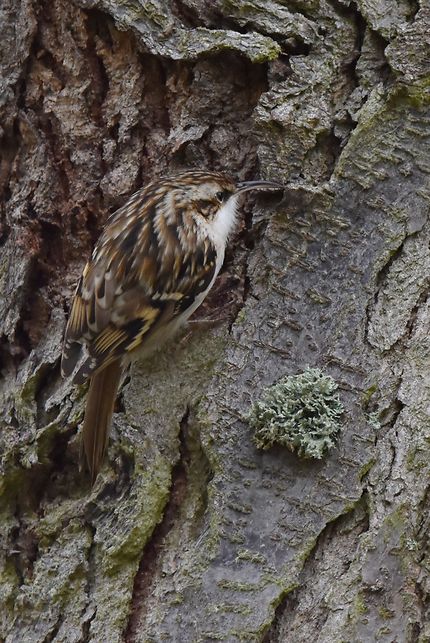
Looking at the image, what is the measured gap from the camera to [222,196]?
2.28 m

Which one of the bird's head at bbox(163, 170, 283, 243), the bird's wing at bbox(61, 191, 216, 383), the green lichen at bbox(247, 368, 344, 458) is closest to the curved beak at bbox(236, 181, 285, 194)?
the bird's head at bbox(163, 170, 283, 243)

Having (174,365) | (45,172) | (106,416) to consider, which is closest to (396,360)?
(174,365)

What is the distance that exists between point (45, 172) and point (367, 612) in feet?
4.30

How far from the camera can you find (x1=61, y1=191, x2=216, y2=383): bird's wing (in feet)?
7.29

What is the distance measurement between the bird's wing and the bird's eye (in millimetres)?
128

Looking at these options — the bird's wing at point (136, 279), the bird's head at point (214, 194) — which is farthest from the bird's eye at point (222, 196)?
the bird's wing at point (136, 279)

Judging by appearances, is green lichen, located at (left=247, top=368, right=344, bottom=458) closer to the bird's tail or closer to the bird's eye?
the bird's tail

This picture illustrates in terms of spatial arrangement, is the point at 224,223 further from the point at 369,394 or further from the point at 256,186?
the point at 369,394

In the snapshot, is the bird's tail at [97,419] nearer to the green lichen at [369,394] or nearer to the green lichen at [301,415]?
the green lichen at [301,415]

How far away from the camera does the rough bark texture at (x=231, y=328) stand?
1.74 metres

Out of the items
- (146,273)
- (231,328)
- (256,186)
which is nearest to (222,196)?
(256,186)

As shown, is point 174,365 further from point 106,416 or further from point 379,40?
point 379,40

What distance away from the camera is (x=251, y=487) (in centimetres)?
182

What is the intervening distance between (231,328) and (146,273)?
462mm
